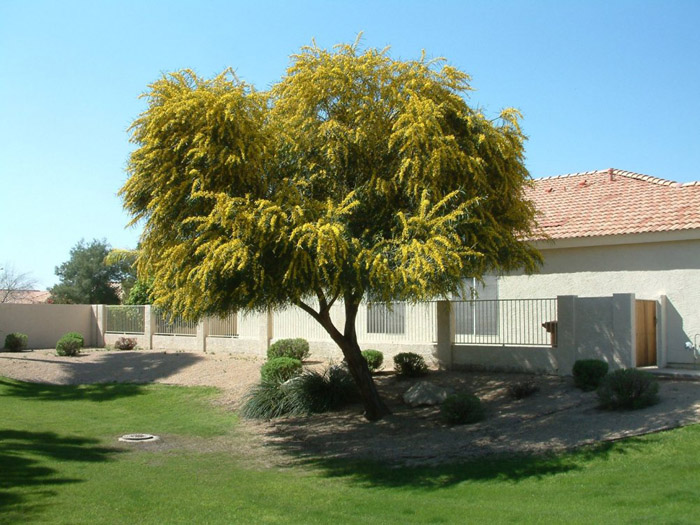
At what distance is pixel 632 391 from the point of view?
44.1 ft

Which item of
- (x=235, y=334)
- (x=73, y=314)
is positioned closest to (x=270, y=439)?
(x=235, y=334)

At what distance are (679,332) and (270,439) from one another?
33.0ft

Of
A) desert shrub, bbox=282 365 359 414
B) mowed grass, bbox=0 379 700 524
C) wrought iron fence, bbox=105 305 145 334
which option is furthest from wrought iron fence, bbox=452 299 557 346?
wrought iron fence, bbox=105 305 145 334

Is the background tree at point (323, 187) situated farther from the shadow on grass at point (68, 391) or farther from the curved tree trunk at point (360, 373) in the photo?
the shadow on grass at point (68, 391)

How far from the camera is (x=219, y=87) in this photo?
43.9 feet

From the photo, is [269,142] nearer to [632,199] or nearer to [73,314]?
[632,199]

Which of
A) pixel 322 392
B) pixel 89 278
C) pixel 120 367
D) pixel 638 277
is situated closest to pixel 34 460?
pixel 322 392

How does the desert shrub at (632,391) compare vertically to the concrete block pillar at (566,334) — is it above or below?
below

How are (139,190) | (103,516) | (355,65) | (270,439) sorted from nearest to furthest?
(103,516) < (139,190) < (355,65) < (270,439)

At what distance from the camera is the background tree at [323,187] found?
39.5 feet

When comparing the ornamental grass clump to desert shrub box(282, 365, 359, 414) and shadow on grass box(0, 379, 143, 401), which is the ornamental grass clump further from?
shadow on grass box(0, 379, 143, 401)

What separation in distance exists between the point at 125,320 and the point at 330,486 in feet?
79.1

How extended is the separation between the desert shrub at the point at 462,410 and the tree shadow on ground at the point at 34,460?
6.48 m

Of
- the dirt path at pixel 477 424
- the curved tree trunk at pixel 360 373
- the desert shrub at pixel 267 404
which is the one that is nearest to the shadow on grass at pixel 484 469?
the dirt path at pixel 477 424
